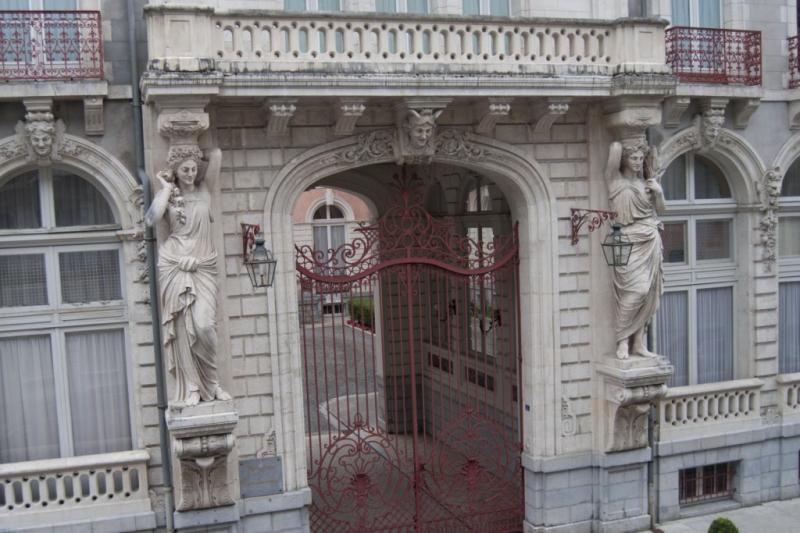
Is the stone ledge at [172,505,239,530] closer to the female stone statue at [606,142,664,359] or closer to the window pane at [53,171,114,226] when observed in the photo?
the window pane at [53,171,114,226]

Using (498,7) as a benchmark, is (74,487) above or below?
below

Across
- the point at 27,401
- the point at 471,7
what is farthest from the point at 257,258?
the point at 471,7

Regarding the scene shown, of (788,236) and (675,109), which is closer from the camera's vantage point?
(675,109)

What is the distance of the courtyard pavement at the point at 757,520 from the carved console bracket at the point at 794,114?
229 inches

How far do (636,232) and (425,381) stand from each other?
6.50m

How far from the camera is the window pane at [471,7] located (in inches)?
437

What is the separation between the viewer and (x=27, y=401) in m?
9.66

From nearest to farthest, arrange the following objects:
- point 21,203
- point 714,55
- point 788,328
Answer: point 21,203, point 714,55, point 788,328

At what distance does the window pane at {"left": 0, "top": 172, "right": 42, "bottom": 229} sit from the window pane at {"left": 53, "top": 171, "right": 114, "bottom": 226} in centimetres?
24

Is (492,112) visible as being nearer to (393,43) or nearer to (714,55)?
(393,43)

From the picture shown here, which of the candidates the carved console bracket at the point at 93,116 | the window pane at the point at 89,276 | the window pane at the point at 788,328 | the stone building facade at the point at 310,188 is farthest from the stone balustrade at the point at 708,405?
the carved console bracket at the point at 93,116

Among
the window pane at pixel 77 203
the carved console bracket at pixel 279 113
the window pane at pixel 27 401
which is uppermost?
the carved console bracket at pixel 279 113

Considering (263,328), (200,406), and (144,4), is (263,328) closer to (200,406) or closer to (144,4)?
(200,406)

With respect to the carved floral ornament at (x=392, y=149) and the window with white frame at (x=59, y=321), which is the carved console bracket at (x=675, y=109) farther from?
the window with white frame at (x=59, y=321)
